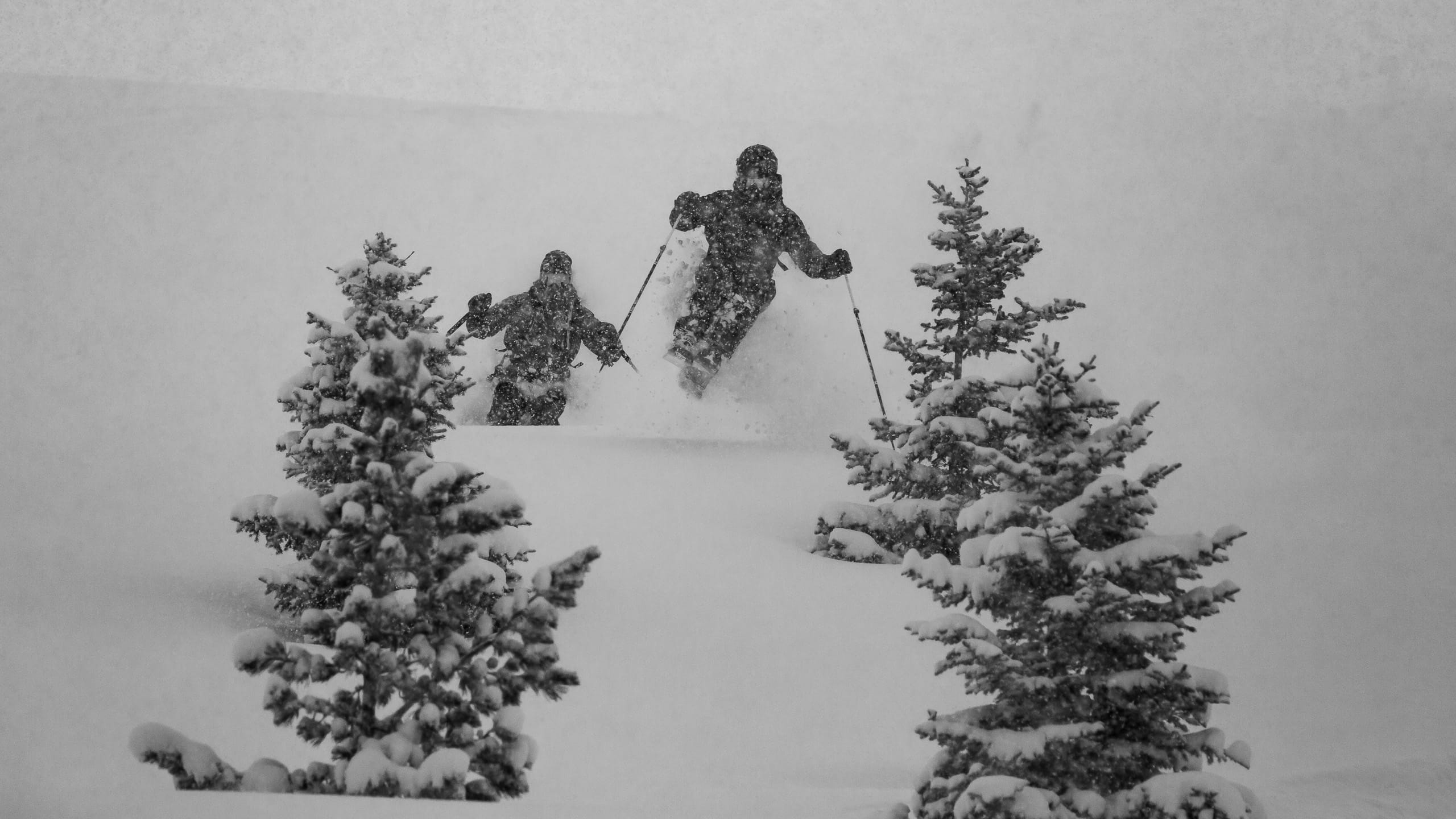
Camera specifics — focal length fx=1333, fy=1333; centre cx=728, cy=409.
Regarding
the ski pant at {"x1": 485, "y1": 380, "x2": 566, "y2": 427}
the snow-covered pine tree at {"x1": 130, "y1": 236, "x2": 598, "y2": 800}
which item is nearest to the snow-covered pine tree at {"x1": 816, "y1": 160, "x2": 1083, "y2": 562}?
the snow-covered pine tree at {"x1": 130, "y1": 236, "x2": 598, "y2": 800}

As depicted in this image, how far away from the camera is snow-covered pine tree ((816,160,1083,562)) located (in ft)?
15.2

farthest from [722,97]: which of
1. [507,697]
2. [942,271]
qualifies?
[507,697]

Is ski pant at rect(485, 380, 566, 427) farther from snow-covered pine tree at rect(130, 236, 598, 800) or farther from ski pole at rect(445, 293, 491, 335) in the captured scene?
snow-covered pine tree at rect(130, 236, 598, 800)

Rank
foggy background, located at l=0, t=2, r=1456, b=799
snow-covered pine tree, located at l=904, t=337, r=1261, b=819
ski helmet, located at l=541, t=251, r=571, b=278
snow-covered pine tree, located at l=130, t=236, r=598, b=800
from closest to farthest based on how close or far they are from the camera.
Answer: snow-covered pine tree, located at l=130, t=236, r=598, b=800, snow-covered pine tree, located at l=904, t=337, r=1261, b=819, foggy background, located at l=0, t=2, r=1456, b=799, ski helmet, located at l=541, t=251, r=571, b=278

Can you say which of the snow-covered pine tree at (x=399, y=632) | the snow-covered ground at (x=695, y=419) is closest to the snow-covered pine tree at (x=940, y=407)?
the snow-covered ground at (x=695, y=419)

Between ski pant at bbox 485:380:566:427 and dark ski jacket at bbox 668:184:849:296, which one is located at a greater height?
dark ski jacket at bbox 668:184:849:296

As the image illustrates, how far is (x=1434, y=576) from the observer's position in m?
5.83

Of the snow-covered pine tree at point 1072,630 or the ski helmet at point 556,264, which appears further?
the ski helmet at point 556,264

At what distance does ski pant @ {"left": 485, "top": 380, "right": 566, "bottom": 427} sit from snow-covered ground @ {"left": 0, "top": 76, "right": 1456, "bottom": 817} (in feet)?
0.97

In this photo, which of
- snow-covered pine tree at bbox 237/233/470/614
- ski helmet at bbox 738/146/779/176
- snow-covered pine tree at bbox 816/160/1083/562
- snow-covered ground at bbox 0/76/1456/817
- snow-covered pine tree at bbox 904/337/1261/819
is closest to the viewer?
snow-covered pine tree at bbox 904/337/1261/819

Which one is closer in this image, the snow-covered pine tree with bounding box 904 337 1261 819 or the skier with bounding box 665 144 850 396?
the snow-covered pine tree with bounding box 904 337 1261 819

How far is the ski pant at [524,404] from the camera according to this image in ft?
21.9

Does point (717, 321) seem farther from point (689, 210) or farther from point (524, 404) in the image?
point (524, 404)

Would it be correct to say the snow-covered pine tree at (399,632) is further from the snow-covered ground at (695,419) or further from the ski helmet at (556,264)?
the ski helmet at (556,264)
